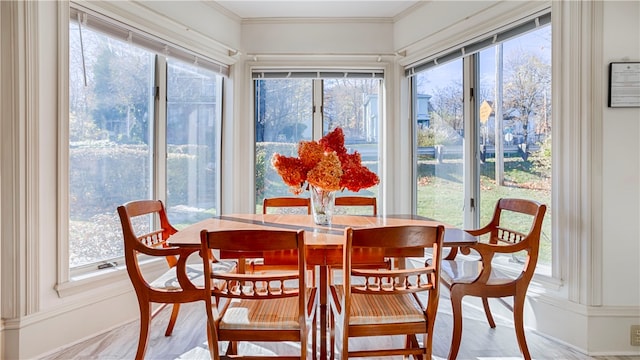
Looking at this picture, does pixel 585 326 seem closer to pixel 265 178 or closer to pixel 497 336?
pixel 497 336

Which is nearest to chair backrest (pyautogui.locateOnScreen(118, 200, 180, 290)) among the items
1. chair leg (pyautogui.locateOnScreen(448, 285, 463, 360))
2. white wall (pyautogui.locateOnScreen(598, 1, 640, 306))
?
chair leg (pyautogui.locateOnScreen(448, 285, 463, 360))

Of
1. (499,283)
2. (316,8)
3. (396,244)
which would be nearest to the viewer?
(396,244)

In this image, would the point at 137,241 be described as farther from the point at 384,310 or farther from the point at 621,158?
the point at 621,158

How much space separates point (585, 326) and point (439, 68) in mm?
2208

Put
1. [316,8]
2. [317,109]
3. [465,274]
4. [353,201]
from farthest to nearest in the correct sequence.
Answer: [317,109], [316,8], [353,201], [465,274]

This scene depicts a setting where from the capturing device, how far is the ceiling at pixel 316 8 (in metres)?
3.14

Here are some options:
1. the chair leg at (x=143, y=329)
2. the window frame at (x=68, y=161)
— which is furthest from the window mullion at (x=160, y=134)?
the chair leg at (x=143, y=329)

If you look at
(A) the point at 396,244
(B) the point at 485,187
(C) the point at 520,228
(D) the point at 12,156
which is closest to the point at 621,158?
(C) the point at 520,228

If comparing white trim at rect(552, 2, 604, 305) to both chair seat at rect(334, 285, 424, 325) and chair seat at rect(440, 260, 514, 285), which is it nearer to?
chair seat at rect(440, 260, 514, 285)

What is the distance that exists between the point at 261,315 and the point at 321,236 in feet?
1.60

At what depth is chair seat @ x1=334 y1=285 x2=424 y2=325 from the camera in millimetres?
1531

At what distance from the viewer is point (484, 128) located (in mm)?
2896

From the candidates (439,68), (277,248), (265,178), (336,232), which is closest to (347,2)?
(439,68)

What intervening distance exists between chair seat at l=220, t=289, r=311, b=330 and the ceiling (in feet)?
8.30
